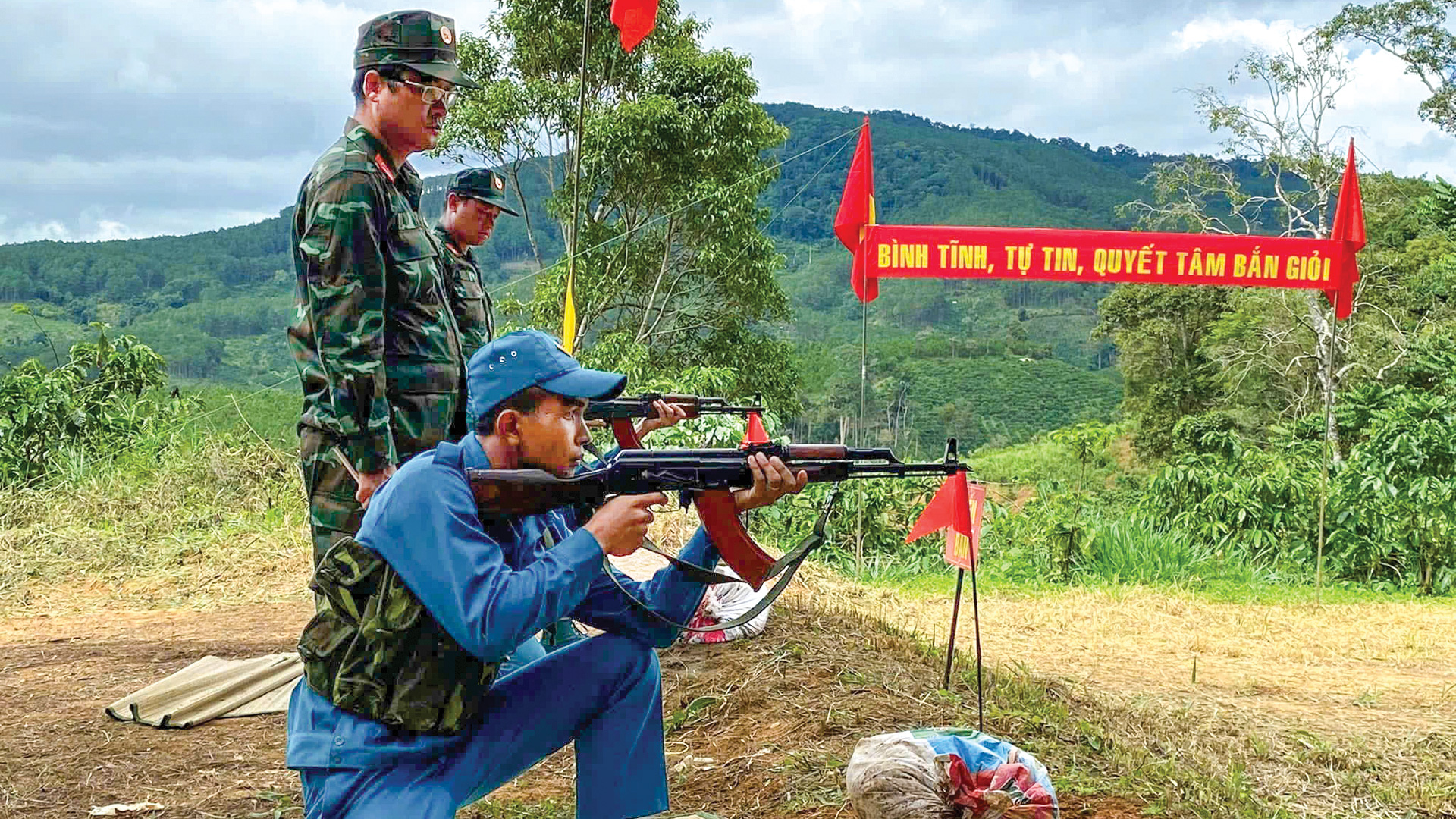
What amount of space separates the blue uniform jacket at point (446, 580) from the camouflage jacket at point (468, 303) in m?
1.15

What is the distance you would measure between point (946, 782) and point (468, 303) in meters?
1.66

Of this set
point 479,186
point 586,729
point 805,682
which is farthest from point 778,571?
point 479,186

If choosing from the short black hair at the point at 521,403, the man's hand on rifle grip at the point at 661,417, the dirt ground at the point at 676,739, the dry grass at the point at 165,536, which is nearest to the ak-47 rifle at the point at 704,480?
the short black hair at the point at 521,403

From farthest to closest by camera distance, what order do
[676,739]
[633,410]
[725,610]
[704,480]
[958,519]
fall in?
[725,610], [633,410], [676,739], [958,519], [704,480]

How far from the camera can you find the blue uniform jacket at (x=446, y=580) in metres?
1.96

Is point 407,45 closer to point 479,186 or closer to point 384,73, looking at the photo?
point 384,73

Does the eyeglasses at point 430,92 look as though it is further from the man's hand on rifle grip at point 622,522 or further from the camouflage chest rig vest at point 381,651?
the man's hand on rifle grip at point 622,522

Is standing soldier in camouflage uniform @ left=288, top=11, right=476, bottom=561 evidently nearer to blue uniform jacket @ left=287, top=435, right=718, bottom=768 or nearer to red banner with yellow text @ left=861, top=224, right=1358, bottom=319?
blue uniform jacket @ left=287, top=435, right=718, bottom=768

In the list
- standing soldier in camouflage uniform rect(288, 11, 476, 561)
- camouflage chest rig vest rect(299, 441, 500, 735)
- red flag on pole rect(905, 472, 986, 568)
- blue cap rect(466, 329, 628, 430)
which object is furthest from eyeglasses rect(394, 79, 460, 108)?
red flag on pole rect(905, 472, 986, 568)

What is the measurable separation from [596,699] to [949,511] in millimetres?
1684

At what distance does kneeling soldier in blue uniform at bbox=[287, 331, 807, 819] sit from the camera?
6.50 feet

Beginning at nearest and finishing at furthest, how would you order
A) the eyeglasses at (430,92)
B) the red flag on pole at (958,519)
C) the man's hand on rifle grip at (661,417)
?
1. the eyeglasses at (430,92)
2. the red flag on pole at (958,519)
3. the man's hand on rifle grip at (661,417)

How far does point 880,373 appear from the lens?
31141 millimetres

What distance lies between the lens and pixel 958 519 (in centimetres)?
364
